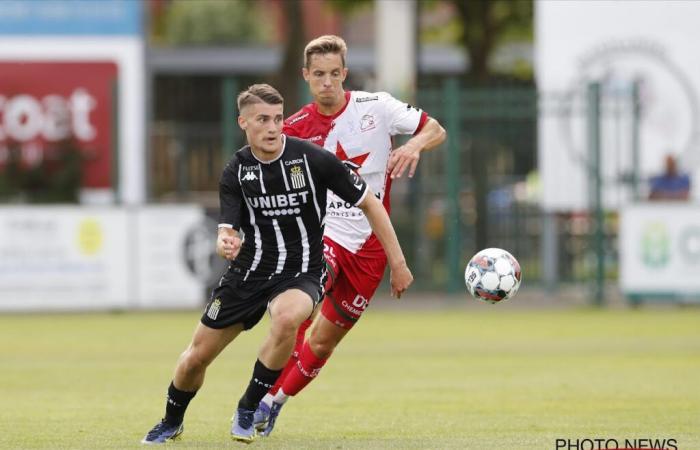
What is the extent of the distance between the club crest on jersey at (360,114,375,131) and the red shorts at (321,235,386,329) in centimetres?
76

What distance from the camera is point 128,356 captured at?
50.0 ft

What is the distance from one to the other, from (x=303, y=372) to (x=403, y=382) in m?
3.29

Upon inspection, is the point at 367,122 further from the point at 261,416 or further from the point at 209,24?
the point at 209,24

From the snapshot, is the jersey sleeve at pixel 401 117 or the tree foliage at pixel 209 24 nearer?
the jersey sleeve at pixel 401 117

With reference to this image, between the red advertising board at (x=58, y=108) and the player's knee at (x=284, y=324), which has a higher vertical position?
the red advertising board at (x=58, y=108)

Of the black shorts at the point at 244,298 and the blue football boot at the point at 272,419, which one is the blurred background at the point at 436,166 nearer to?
the blue football boot at the point at 272,419

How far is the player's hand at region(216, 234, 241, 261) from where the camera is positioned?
7.98 meters

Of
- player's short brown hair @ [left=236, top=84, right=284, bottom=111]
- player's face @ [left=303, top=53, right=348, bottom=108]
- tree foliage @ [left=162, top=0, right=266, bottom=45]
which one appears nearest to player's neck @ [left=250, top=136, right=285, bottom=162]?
player's short brown hair @ [left=236, top=84, right=284, bottom=111]

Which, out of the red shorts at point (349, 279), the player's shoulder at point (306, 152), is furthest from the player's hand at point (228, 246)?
the red shorts at point (349, 279)

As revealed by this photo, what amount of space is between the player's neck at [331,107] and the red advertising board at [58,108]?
14.2 m

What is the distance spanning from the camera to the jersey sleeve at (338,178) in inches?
328

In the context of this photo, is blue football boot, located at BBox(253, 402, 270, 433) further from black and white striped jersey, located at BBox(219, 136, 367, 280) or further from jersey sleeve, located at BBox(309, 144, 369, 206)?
jersey sleeve, located at BBox(309, 144, 369, 206)

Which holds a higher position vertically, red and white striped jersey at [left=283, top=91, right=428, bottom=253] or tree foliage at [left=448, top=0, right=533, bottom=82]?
tree foliage at [left=448, top=0, right=533, bottom=82]

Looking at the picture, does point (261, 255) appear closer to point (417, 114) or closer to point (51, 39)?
point (417, 114)
